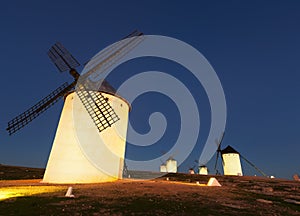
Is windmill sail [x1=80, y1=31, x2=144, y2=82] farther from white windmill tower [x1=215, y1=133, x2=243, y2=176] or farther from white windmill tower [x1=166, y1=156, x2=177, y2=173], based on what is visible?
white windmill tower [x1=166, y1=156, x2=177, y2=173]

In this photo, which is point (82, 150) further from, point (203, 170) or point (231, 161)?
point (203, 170)

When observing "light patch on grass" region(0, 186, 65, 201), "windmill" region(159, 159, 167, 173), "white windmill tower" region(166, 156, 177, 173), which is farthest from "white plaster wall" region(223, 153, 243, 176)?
"light patch on grass" region(0, 186, 65, 201)

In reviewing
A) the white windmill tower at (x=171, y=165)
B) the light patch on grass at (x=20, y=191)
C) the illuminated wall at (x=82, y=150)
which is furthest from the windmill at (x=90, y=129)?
the white windmill tower at (x=171, y=165)

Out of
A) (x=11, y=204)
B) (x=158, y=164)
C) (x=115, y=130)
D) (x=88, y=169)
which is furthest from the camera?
(x=158, y=164)

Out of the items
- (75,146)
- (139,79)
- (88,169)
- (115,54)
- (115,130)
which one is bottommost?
(88,169)

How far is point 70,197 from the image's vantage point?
28.4 ft

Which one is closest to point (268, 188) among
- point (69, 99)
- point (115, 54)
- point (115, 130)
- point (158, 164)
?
point (115, 130)

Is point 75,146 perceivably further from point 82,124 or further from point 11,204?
point 11,204

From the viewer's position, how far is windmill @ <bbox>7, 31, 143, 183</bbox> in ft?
53.7

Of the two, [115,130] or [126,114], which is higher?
[126,114]

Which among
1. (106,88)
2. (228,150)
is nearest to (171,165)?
(228,150)

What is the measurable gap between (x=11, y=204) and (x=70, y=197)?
2144 mm

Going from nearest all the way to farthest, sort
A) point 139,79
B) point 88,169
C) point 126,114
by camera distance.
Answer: point 88,169, point 126,114, point 139,79

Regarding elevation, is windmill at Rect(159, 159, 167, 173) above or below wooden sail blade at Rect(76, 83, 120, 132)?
below
